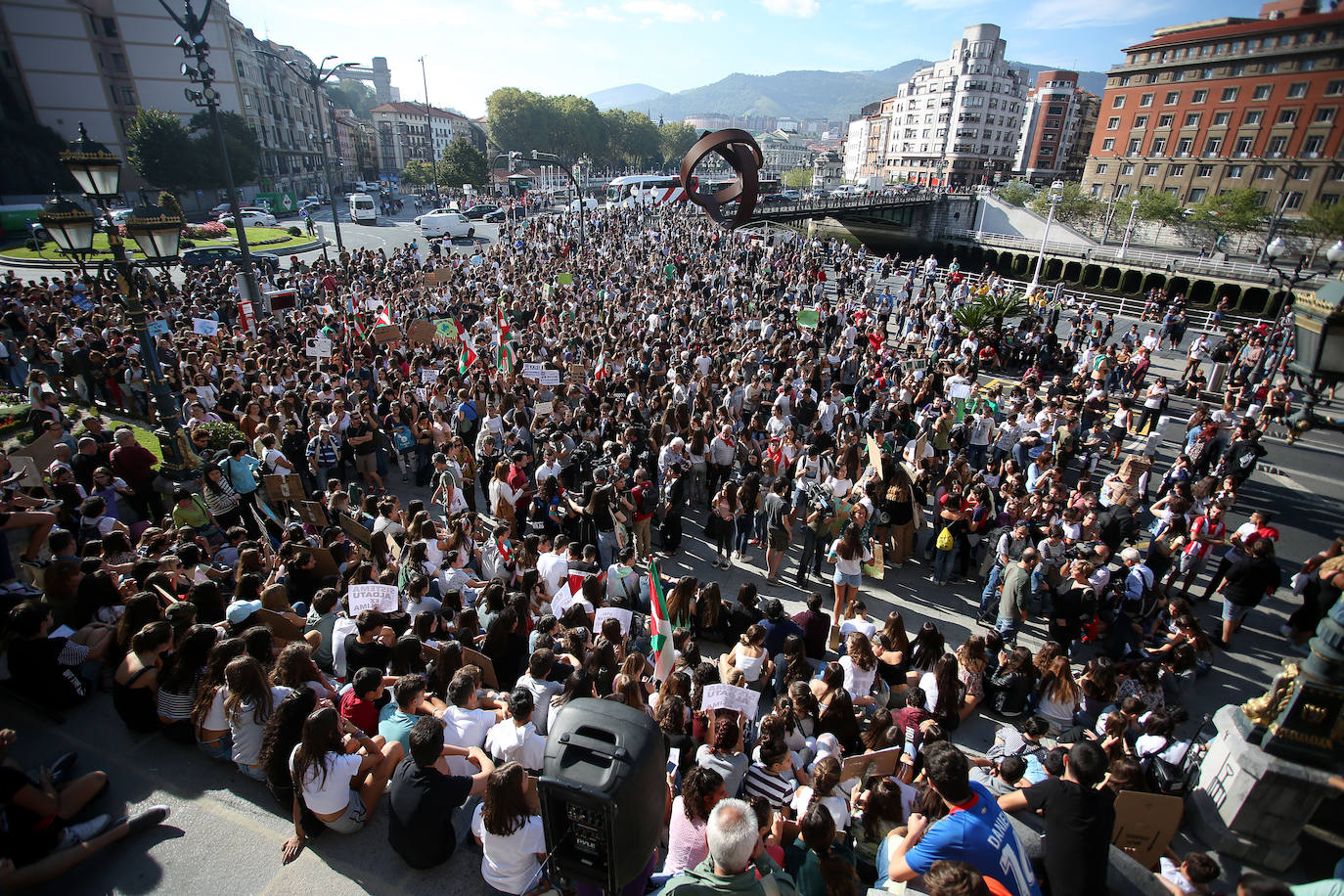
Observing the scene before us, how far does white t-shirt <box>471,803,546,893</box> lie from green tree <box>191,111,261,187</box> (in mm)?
65854

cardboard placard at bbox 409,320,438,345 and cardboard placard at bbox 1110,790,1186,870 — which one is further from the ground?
cardboard placard at bbox 409,320,438,345

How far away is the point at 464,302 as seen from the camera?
1939cm

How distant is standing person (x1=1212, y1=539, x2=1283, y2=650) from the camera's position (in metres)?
7.29

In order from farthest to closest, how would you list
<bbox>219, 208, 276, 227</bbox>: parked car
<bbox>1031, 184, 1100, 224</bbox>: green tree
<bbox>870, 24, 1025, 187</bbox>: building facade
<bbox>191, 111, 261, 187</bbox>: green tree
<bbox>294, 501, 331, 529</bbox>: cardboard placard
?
<bbox>870, 24, 1025, 187</bbox>: building facade < <bbox>1031, 184, 1100, 224</bbox>: green tree < <bbox>191, 111, 261, 187</bbox>: green tree < <bbox>219, 208, 276, 227</bbox>: parked car < <bbox>294, 501, 331, 529</bbox>: cardboard placard

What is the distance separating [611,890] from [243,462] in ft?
26.6

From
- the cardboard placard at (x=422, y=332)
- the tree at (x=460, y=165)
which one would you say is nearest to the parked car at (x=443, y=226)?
the tree at (x=460, y=165)

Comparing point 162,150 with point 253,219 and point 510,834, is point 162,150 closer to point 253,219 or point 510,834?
point 253,219

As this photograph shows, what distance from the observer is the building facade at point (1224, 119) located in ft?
154

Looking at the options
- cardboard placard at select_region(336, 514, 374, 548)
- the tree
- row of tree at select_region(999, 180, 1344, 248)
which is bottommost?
cardboard placard at select_region(336, 514, 374, 548)

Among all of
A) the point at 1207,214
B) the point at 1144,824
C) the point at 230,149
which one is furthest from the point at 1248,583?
the point at 230,149

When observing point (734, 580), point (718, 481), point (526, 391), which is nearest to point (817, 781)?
point (734, 580)

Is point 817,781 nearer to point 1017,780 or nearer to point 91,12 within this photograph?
point 1017,780

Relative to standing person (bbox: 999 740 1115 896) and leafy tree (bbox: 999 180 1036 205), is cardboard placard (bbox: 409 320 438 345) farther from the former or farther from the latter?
leafy tree (bbox: 999 180 1036 205)

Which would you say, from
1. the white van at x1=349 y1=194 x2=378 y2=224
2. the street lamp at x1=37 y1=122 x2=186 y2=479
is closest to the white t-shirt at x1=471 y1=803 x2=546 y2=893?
the street lamp at x1=37 y1=122 x2=186 y2=479
